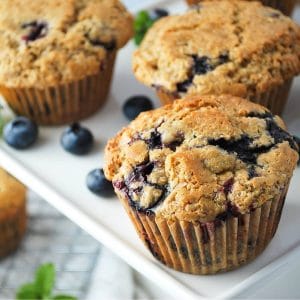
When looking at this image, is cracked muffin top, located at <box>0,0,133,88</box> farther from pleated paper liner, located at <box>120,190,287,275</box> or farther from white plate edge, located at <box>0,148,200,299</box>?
pleated paper liner, located at <box>120,190,287,275</box>

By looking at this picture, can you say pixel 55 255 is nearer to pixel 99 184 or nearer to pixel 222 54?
pixel 99 184

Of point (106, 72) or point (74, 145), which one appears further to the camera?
point (106, 72)

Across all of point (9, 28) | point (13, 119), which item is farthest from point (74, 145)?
point (9, 28)

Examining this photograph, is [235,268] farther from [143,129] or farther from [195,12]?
[195,12]

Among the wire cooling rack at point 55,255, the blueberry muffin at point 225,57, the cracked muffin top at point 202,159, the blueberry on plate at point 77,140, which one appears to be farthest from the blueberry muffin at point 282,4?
the wire cooling rack at point 55,255

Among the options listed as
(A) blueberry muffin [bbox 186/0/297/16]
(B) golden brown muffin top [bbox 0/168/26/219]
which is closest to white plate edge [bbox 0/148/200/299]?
(B) golden brown muffin top [bbox 0/168/26/219]

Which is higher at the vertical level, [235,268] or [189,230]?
[189,230]

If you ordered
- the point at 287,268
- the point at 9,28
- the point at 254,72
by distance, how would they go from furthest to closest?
the point at 9,28, the point at 254,72, the point at 287,268
